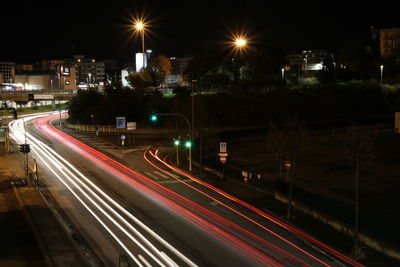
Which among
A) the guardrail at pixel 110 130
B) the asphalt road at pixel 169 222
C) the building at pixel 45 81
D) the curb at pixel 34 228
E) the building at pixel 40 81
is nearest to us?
the curb at pixel 34 228

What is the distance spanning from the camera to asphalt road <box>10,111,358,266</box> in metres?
17.8

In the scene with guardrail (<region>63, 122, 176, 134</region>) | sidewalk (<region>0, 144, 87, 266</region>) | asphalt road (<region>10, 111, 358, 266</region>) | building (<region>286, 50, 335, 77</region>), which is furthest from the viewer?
building (<region>286, 50, 335, 77</region>)

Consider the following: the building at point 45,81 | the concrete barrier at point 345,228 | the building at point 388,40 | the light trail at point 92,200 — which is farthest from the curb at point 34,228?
the building at point 45,81

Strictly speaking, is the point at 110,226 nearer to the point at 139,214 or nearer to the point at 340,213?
the point at 139,214

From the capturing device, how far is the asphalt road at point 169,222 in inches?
701

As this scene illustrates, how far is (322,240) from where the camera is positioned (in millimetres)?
19594

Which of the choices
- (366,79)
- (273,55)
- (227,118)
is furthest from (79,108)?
(366,79)

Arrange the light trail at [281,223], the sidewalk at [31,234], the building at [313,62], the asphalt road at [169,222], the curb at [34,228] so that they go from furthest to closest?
the building at [313,62], the asphalt road at [169,222], the light trail at [281,223], the sidewalk at [31,234], the curb at [34,228]

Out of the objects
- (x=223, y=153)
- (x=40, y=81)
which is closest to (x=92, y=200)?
(x=223, y=153)

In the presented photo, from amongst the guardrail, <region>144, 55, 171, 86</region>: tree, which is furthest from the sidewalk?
<region>144, 55, 171, 86</region>: tree

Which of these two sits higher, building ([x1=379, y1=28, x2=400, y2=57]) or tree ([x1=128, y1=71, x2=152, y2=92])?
building ([x1=379, y1=28, x2=400, y2=57])

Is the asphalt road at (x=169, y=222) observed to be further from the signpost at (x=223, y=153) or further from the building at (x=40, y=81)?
the building at (x=40, y=81)

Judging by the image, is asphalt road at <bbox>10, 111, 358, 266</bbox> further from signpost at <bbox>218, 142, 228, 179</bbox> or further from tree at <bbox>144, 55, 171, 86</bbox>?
tree at <bbox>144, 55, 171, 86</bbox>

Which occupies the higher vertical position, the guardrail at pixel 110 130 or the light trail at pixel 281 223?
the guardrail at pixel 110 130
